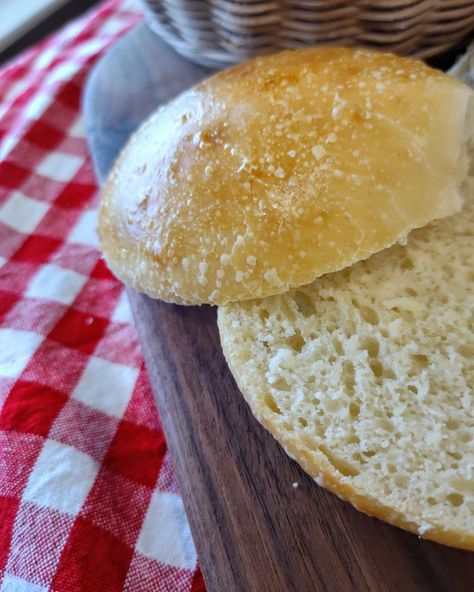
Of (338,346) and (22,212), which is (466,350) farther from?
(22,212)

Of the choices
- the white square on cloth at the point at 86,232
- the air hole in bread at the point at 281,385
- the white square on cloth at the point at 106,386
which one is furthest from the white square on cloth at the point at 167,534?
the white square on cloth at the point at 86,232

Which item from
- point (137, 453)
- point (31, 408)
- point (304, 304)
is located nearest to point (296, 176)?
point (304, 304)

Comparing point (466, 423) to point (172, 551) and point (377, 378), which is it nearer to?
point (377, 378)

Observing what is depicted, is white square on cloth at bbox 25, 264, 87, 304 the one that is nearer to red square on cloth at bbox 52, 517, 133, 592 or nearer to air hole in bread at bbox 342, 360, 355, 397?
red square on cloth at bbox 52, 517, 133, 592

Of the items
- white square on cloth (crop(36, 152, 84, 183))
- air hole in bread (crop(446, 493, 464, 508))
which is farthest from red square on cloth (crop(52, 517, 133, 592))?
white square on cloth (crop(36, 152, 84, 183))

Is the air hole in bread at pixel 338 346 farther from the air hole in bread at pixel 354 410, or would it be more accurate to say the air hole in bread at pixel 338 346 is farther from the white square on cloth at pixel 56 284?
the white square on cloth at pixel 56 284

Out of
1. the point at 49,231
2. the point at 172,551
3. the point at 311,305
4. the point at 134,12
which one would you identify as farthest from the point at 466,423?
the point at 134,12
